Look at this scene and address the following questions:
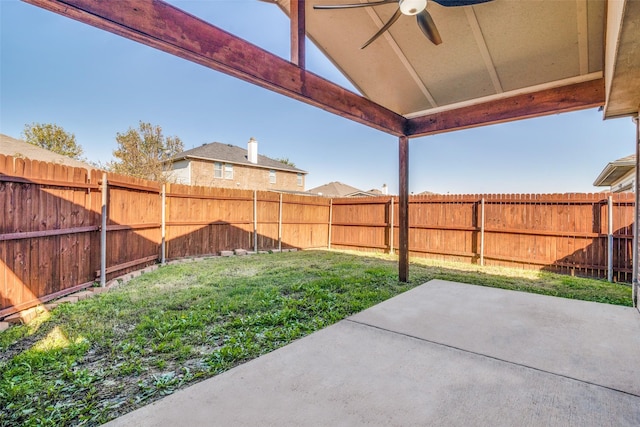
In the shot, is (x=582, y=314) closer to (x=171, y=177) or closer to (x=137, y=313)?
(x=137, y=313)

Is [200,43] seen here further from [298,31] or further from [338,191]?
[338,191]

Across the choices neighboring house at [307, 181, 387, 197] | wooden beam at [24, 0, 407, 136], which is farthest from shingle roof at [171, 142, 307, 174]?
wooden beam at [24, 0, 407, 136]

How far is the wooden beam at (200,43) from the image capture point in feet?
5.44

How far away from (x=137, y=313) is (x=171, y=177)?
15488mm

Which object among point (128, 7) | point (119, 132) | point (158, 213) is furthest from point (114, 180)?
point (119, 132)

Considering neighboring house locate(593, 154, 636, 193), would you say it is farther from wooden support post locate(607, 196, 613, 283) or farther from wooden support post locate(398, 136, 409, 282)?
wooden support post locate(398, 136, 409, 282)

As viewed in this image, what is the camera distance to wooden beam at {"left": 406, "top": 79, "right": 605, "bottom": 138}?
3.21 m

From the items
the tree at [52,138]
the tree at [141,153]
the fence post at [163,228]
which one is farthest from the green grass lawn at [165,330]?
the tree at [52,138]

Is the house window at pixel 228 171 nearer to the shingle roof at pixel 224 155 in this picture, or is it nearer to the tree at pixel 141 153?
the shingle roof at pixel 224 155

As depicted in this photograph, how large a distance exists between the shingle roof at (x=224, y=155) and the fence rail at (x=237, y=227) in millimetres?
9556

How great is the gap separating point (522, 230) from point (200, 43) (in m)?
7.01

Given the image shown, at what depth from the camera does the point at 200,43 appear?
80.7 inches

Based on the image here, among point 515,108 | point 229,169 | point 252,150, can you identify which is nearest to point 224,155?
point 229,169

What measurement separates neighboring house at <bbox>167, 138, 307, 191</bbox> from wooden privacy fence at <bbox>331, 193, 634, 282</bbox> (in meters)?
11.2
